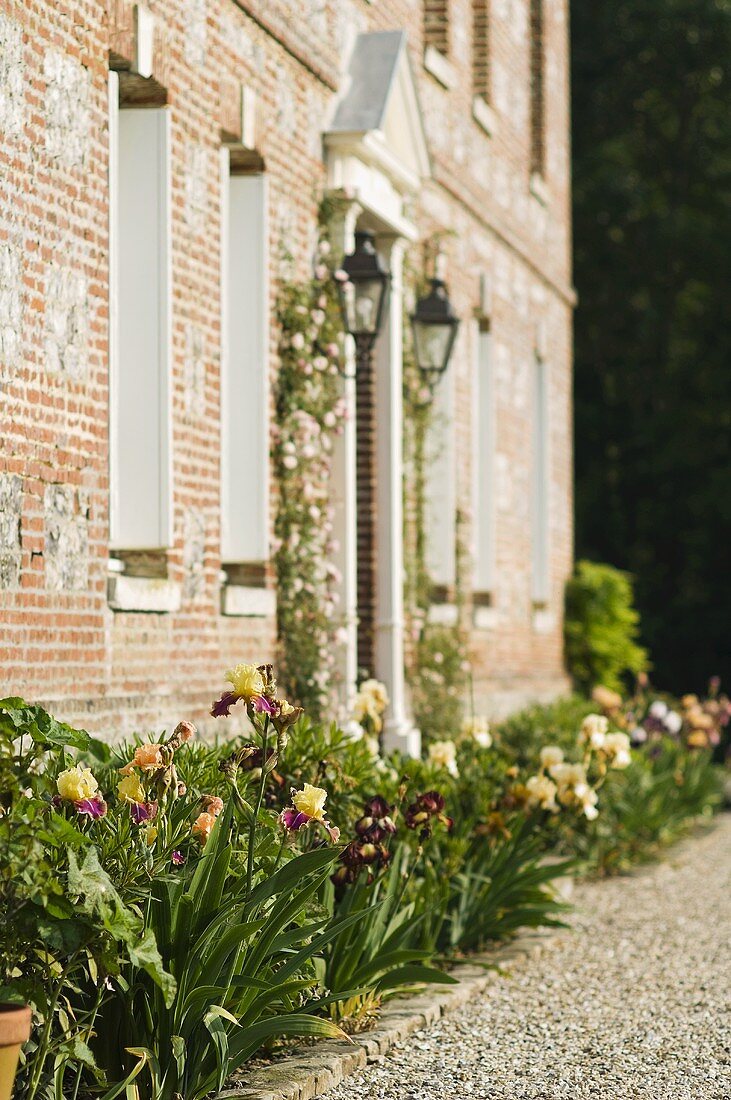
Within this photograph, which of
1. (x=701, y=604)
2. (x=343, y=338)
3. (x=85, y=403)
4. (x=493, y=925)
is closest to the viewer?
(x=85, y=403)

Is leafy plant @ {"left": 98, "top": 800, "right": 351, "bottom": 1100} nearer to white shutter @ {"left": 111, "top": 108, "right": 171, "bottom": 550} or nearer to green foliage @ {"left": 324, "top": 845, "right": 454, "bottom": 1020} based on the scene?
green foliage @ {"left": 324, "top": 845, "right": 454, "bottom": 1020}

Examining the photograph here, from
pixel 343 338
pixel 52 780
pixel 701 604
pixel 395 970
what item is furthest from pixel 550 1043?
pixel 701 604

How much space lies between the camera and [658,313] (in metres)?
25.8

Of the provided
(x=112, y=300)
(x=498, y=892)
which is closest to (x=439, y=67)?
(x=112, y=300)

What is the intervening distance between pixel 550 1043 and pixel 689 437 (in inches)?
777

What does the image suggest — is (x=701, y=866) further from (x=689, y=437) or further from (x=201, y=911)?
(x=689, y=437)

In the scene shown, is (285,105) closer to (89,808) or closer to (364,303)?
(364,303)

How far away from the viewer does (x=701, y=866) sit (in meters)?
12.0

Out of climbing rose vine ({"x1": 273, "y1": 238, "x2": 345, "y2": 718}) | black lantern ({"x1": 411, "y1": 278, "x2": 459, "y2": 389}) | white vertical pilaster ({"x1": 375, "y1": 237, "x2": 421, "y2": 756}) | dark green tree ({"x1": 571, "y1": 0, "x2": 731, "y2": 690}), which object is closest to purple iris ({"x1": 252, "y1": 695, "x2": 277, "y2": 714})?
climbing rose vine ({"x1": 273, "y1": 238, "x2": 345, "y2": 718})

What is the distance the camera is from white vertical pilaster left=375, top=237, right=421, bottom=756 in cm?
1122

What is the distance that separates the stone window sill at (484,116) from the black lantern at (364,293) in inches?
190

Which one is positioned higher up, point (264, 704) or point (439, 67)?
point (439, 67)

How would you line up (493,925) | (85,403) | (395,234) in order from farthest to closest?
1. (395,234)
2. (493,925)
3. (85,403)

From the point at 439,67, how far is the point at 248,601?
5.64 meters
